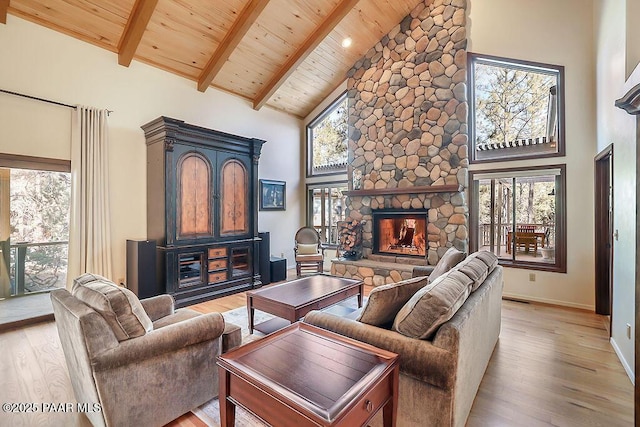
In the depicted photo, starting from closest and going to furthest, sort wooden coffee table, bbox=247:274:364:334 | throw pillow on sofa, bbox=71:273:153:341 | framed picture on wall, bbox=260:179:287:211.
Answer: throw pillow on sofa, bbox=71:273:153:341, wooden coffee table, bbox=247:274:364:334, framed picture on wall, bbox=260:179:287:211

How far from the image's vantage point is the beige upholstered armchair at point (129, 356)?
1.61m

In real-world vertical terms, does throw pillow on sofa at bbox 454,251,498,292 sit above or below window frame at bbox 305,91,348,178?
below

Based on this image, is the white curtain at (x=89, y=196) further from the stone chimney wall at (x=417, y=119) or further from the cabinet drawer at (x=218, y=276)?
the stone chimney wall at (x=417, y=119)

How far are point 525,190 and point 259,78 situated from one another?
16.4 ft

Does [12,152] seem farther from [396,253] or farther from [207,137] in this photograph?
[396,253]

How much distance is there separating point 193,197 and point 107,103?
1.72 metres

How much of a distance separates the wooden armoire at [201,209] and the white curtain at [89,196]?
22.2 inches

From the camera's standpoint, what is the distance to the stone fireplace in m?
4.76

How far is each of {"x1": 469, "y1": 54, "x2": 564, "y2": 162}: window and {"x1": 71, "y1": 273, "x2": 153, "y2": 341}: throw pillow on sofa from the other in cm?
503

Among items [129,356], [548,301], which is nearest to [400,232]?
[548,301]

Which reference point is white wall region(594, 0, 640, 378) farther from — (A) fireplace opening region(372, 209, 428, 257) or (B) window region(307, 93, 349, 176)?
(B) window region(307, 93, 349, 176)

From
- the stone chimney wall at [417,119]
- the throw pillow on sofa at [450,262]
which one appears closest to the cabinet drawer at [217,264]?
the stone chimney wall at [417,119]

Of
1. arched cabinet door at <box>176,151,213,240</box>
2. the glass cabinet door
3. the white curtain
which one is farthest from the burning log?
the white curtain

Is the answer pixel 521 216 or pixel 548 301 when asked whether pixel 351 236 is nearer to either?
pixel 521 216
